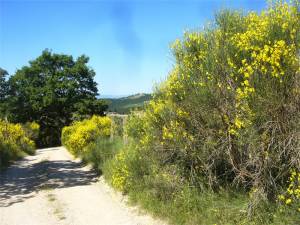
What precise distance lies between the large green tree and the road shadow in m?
26.8

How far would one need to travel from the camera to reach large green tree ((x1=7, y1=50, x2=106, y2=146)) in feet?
148

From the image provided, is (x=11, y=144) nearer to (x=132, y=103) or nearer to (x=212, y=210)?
(x=132, y=103)

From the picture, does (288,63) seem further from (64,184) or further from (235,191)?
(64,184)

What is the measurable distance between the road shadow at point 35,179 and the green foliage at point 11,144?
6.69ft

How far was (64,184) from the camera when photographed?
13.3 meters

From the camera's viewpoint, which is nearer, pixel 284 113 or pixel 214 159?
pixel 284 113

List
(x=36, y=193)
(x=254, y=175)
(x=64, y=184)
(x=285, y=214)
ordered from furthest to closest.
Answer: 1. (x=64, y=184)
2. (x=36, y=193)
3. (x=254, y=175)
4. (x=285, y=214)

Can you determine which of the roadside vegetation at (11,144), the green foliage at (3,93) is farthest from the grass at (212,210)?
the green foliage at (3,93)

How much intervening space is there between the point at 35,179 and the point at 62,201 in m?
4.42

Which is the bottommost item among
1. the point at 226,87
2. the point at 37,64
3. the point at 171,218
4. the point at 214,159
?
the point at 171,218

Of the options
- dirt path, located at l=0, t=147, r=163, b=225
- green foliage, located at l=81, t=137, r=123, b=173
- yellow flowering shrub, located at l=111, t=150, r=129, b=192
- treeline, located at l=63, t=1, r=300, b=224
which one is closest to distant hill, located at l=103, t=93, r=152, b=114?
green foliage, located at l=81, t=137, r=123, b=173

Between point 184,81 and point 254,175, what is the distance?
2214 mm

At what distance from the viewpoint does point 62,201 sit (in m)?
10.6

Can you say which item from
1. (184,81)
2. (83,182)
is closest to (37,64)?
(83,182)
